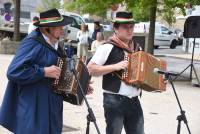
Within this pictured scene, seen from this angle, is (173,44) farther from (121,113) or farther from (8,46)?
(121,113)

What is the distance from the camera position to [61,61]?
4840mm

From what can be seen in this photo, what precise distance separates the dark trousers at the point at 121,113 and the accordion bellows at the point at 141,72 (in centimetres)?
20

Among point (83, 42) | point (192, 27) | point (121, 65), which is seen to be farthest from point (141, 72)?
point (83, 42)

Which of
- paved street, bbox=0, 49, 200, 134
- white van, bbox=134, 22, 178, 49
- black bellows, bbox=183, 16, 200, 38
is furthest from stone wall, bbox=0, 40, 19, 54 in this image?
white van, bbox=134, 22, 178, 49

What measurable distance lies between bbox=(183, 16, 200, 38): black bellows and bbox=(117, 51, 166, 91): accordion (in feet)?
28.6

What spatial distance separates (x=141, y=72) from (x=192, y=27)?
358 inches

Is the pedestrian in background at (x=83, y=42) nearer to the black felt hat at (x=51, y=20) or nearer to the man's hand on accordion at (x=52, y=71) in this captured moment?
the black felt hat at (x=51, y=20)

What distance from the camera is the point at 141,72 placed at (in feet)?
16.8

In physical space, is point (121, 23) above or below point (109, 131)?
above

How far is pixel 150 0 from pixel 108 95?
1060 centimetres

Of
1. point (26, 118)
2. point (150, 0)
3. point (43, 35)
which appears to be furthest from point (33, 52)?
point (150, 0)

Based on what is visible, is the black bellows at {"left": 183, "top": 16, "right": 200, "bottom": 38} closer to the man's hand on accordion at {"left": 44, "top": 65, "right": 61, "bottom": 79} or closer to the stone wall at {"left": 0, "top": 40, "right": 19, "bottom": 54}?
the man's hand on accordion at {"left": 44, "top": 65, "right": 61, "bottom": 79}

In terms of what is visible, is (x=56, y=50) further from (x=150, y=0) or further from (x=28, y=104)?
(x=150, y=0)

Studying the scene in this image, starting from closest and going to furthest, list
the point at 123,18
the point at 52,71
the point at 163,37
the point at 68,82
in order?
the point at 52,71 < the point at 68,82 < the point at 123,18 < the point at 163,37
